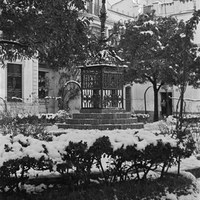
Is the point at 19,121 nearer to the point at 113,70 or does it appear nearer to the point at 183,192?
the point at 113,70

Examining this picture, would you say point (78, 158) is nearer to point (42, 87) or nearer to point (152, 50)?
point (152, 50)

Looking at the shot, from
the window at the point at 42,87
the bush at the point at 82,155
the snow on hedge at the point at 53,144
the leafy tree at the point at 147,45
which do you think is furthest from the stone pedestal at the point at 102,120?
the window at the point at 42,87

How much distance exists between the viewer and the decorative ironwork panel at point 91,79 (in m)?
12.3

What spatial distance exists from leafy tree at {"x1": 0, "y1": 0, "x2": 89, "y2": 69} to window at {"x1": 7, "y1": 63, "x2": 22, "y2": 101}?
1978cm

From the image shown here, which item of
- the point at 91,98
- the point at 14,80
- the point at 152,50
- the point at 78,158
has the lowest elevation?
the point at 78,158

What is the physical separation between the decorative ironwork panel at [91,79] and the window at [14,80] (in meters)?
14.7

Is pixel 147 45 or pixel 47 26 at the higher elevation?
pixel 147 45

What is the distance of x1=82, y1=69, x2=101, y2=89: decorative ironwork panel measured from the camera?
40.4 ft

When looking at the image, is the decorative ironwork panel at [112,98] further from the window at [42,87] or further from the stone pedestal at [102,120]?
the window at [42,87]

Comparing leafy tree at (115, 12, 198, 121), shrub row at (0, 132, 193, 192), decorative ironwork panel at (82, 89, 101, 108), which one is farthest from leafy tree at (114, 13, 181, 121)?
shrub row at (0, 132, 193, 192)

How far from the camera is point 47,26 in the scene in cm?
621

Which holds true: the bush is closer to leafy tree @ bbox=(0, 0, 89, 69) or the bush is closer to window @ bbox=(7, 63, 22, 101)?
leafy tree @ bbox=(0, 0, 89, 69)

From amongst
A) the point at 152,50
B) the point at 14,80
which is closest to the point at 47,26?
the point at 152,50

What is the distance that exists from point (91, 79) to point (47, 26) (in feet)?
20.8
